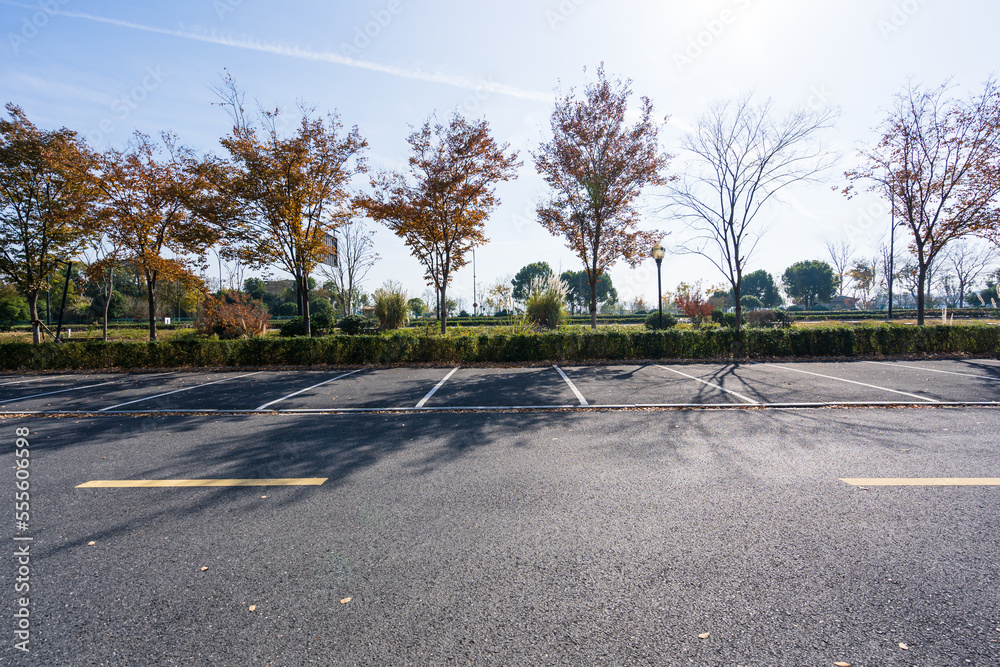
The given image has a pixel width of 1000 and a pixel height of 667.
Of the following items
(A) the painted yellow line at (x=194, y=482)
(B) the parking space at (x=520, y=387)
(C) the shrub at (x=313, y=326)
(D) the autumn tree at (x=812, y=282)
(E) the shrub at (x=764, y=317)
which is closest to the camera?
(A) the painted yellow line at (x=194, y=482)

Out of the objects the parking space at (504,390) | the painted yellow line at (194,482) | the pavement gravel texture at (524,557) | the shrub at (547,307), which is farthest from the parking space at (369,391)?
the shrub at (547,307)

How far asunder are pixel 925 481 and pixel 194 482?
20.8 ft

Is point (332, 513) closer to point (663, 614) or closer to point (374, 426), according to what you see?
point (663, 614)

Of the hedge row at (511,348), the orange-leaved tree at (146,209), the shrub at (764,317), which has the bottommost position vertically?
the hedge row at (511,348)

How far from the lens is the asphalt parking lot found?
1.94 metres

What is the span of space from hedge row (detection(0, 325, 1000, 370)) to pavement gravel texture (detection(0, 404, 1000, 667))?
27.5ft

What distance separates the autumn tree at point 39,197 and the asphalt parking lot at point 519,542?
14.9 meters

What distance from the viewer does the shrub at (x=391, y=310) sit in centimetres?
2078

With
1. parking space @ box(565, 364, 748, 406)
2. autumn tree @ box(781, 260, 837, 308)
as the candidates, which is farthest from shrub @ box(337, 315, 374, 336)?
autumn tree @ box(781, 260, 837, 308)

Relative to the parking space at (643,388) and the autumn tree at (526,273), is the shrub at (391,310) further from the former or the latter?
the autumn tree at (526,273)

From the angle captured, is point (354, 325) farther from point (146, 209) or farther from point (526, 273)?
point (526, 273)

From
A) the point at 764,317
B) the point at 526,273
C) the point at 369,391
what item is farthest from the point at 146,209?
the point at 526,273

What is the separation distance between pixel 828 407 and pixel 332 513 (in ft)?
23.9
